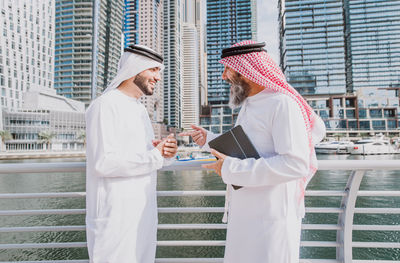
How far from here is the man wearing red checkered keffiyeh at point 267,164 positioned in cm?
104

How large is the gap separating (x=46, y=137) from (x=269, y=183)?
182ft

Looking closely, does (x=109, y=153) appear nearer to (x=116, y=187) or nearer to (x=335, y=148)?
(x=116, y=187)

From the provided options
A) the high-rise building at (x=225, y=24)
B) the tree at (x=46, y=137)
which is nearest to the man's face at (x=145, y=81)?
the tree at (x=46, y=137)

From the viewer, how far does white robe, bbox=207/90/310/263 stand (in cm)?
103

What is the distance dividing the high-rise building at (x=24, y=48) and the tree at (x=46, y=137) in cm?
1034

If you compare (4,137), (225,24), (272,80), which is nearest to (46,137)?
(4,137)

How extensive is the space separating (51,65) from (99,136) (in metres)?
75.4

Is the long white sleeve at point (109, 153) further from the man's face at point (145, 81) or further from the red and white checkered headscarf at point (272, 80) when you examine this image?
the red and white checkered headscarf at point (272, 80)

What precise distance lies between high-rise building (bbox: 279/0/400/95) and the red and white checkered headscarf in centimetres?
7868

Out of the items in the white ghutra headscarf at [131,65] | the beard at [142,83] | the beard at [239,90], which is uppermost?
the white ghutra headscarf at [131,65]

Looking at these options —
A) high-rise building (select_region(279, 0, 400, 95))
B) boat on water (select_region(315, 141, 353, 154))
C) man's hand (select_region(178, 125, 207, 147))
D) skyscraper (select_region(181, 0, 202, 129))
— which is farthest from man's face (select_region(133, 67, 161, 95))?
skyscraper (select_region(181, 0, 202, 129))

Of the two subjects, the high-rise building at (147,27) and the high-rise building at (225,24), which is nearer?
the high-rise building at (147,27)

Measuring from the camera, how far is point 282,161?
1.03 m

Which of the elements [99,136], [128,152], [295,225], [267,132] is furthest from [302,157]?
[99,136]
